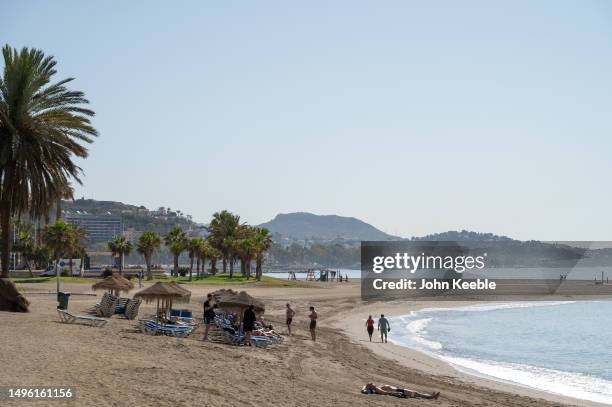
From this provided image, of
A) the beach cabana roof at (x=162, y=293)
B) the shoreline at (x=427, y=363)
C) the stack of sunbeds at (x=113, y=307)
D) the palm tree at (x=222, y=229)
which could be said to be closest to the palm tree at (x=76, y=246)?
the palm tree at (x=222, y=229)

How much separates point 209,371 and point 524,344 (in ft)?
92.0

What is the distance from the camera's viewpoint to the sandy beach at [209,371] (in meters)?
12.9

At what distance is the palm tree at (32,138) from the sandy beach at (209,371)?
4.30 m

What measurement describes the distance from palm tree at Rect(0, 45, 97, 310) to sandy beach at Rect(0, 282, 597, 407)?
4298mm

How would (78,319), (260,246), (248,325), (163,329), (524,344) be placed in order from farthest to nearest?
(260,246) < (524,344) < (163,329) < (248,325) < (78,319)

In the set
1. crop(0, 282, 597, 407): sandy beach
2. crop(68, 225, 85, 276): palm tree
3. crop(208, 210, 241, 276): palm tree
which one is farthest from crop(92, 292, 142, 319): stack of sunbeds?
crop(208, 210, 241, 276): palm tree

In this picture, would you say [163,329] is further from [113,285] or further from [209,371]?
[113,285]

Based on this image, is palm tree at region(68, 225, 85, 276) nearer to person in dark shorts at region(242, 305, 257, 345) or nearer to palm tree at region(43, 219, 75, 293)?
palm tree at region(43, 219, 75, 293)

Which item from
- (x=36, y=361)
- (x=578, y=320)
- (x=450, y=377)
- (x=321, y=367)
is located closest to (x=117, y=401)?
(x=36, y=361)

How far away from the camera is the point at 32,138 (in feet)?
84.5

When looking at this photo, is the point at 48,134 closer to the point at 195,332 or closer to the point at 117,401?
the point at 195,332

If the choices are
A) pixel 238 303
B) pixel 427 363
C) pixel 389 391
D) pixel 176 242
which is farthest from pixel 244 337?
pixel 176 242

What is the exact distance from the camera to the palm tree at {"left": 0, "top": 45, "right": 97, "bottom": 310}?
25344 millimetres

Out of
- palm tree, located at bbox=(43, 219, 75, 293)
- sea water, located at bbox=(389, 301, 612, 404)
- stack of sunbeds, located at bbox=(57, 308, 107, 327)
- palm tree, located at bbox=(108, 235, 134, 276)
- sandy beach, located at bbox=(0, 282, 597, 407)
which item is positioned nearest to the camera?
sandy beach, located at bbox=(0, 282, 597, 407)
